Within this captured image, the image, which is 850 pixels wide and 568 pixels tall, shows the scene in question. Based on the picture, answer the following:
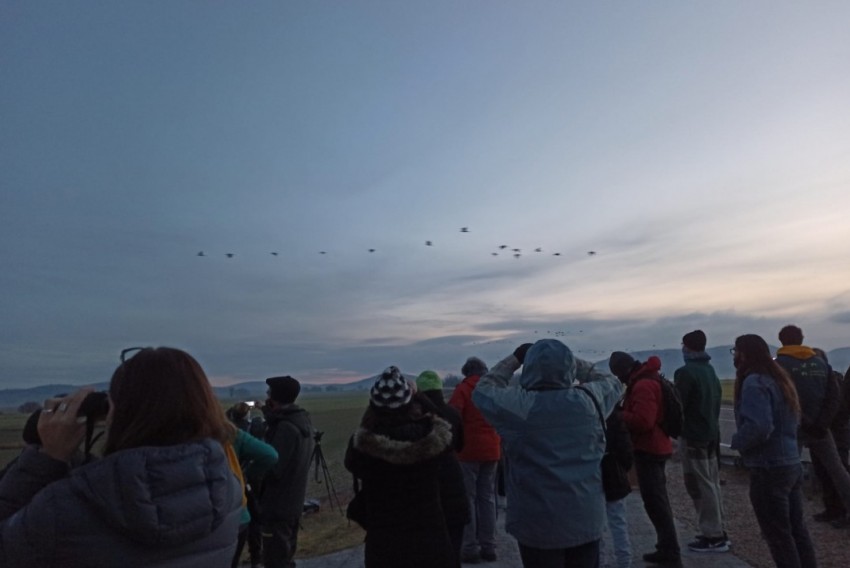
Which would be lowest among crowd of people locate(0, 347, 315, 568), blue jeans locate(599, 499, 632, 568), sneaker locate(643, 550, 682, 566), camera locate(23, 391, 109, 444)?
sneaker locate(643, 550, 682, 566)

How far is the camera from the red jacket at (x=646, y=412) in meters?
6.30

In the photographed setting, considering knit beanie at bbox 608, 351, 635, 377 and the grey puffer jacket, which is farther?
knit beanie at bbox 608, 351, 635, 377

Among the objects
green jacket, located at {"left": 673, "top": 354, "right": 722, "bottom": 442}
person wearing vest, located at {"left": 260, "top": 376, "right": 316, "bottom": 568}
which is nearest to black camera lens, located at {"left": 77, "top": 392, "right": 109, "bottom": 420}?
person wearing vest, located at {"left": 260, "top": 376, "right": 316, "bottom": 568}

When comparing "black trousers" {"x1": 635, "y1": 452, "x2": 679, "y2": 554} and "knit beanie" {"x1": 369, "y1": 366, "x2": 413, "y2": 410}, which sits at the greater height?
"knit beanie" {"x1": 369, "y1": 366, "x2": 413, "y2": 410}

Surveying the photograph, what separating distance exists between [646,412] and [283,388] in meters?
3.27

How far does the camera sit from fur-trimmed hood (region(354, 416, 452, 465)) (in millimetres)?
3740

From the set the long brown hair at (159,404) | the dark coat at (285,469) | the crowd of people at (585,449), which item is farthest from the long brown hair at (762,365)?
the long brown hair at (159,404)

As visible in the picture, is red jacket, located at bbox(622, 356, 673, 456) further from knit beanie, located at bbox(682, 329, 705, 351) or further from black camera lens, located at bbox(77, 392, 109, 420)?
black camera lens, located at bbox(77, 392, 109, 420)

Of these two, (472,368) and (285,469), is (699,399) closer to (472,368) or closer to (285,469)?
(472,368)

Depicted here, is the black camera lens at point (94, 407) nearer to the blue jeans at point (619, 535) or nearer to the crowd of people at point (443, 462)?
the crowd of people at point (443, 462)

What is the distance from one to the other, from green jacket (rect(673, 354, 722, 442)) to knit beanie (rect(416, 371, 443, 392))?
260cm

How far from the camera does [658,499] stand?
20.9 ft

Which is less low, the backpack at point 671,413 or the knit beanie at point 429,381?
the knit beanie at point 429,381

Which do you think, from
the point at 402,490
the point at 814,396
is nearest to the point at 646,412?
the point at 814,396
